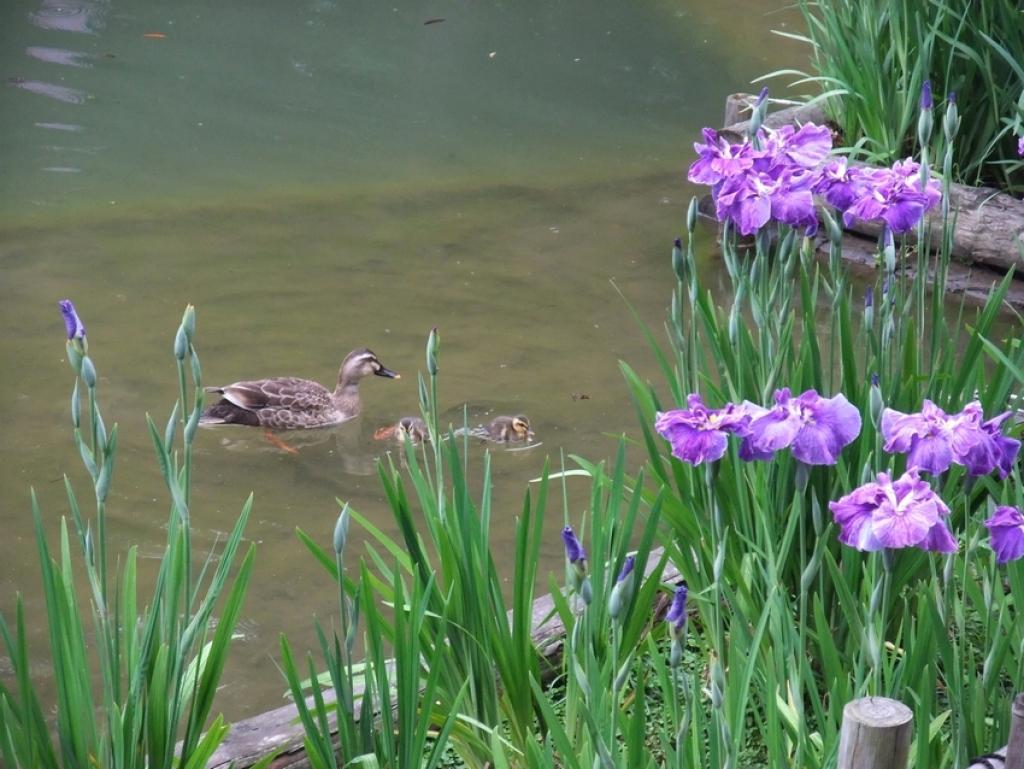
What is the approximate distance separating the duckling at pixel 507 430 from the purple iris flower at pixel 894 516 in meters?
3.22

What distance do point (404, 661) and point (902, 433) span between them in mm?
959

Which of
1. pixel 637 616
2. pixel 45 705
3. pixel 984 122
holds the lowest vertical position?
pixel 45 705

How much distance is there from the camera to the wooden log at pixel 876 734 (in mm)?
1830

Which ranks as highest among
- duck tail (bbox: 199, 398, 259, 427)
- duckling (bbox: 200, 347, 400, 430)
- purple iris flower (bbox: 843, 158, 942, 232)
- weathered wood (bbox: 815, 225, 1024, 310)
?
purple iris flower (bbox: 843, 158, 942, 232)

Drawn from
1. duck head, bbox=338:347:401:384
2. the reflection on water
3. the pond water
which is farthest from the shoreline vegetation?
the reflection on water

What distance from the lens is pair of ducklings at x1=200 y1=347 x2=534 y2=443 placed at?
5320mm

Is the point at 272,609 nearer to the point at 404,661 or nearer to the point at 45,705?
the point at 45,705

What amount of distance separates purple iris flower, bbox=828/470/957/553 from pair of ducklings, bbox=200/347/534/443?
3249 millimetres

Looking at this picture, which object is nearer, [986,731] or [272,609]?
[986,731]

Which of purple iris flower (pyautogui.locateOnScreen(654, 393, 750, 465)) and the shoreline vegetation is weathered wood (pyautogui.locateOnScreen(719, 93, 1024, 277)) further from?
purple iris flower (pyautogui.locateOnScreen(654, 393, 750, 465))

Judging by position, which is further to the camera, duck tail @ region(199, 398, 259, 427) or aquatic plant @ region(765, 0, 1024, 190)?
aquatic plant @ region(765, 0, 1024, 190)

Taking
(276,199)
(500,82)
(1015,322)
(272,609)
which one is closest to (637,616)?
(272,609)

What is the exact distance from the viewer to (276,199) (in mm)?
7414

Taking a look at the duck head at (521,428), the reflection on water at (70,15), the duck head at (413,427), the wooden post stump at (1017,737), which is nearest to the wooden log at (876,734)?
the wooden post stump at (1017,737)
